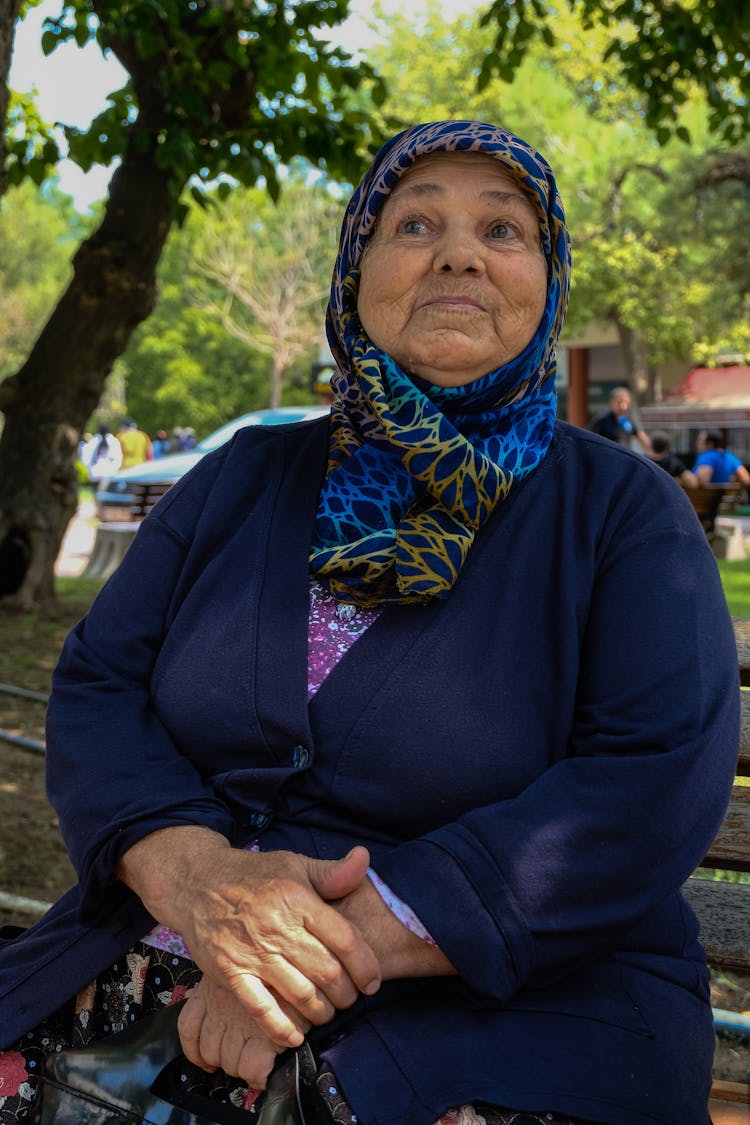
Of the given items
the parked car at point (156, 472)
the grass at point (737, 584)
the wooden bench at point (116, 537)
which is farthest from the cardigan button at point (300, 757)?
the parked car at point (156, 472)

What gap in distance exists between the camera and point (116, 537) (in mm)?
12336

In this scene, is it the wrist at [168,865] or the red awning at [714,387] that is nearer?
the wrist at [168,865]

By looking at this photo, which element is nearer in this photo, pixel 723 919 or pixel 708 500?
pixel 723 919

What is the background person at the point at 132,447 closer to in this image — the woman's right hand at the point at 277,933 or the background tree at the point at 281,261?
the background tree at the point at 281,261

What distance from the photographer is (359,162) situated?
687cm

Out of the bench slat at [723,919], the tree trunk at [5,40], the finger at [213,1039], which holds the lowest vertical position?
the bench slat at [723,919]

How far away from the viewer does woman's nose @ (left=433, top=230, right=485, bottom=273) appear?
1.97m

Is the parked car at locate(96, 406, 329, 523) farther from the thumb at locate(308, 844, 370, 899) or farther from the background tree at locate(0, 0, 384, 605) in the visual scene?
the thumb at locate(308, 844, 370, 899)

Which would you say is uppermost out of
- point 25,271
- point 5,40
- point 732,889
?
point 25,271

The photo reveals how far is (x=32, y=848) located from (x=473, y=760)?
3.20m

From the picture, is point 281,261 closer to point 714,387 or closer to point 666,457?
point 714,387

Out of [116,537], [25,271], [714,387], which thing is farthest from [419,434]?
[25,271]

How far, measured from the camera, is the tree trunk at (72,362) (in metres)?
7.84

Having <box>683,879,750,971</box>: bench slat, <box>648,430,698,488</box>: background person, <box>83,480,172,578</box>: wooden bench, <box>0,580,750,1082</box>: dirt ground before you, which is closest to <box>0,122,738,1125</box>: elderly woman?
<box>683,879,750,971</box>: bench slat
